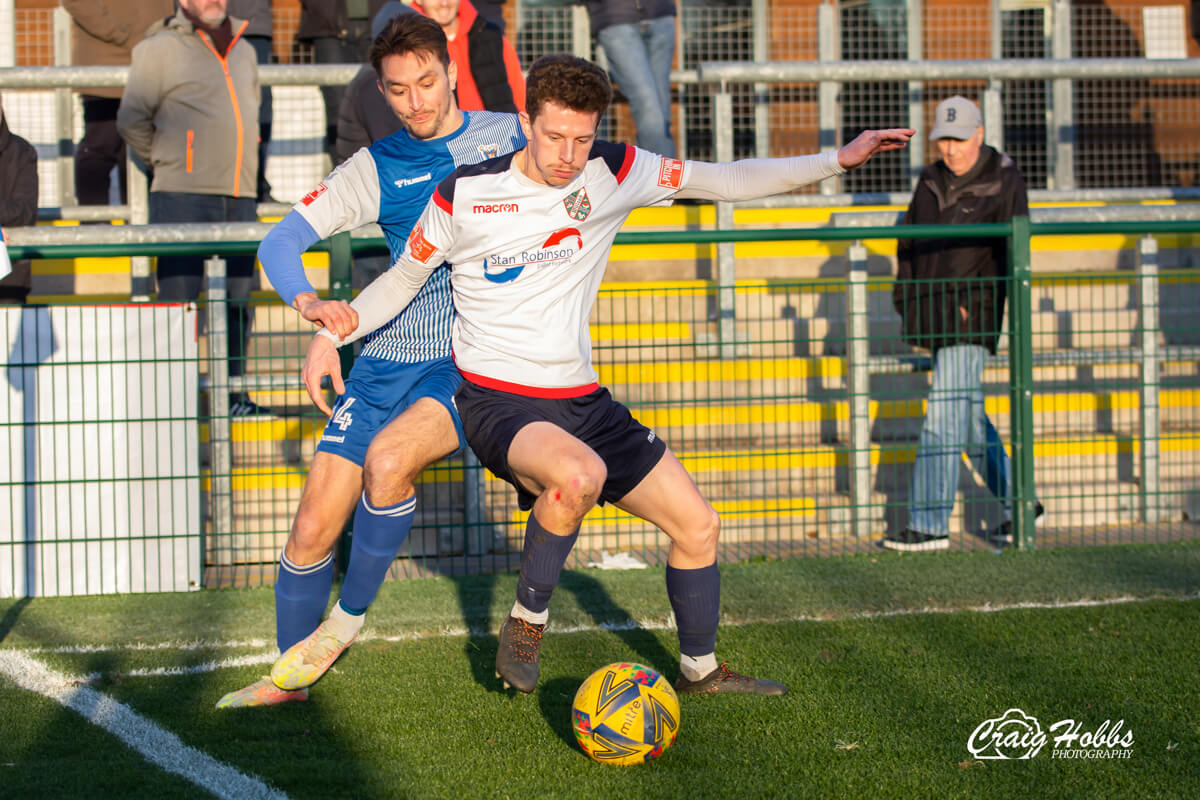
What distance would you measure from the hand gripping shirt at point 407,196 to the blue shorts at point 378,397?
53 millimetres

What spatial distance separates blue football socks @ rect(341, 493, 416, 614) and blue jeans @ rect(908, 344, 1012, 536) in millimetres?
3503

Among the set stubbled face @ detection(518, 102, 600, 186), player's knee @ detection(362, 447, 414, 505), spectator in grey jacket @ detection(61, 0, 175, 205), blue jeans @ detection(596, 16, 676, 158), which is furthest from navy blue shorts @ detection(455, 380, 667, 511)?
spectator in grey jacket @ detection(61, 0, 175, 205)

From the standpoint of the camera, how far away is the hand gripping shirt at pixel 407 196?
4305 mm

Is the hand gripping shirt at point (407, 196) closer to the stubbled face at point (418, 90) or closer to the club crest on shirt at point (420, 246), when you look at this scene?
the stubbled face at point (418, 90)

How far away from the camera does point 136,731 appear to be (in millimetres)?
3850

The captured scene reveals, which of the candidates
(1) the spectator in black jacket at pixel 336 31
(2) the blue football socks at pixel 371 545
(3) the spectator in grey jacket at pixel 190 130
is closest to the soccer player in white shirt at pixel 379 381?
(2) the blue football socks at pixel 371 545

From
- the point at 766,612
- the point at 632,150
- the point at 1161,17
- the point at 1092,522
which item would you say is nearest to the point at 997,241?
the point at 1092,522

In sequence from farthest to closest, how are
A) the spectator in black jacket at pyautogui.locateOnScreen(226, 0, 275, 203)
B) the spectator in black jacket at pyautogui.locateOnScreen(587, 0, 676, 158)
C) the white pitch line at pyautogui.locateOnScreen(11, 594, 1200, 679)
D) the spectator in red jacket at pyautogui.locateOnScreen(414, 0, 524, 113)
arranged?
1. the spectator in black jacket at pyautogui.locateOnScreen(226, 0, 275, 203)
2. the spectator in black jacket at pyautogui.locateOnScreen(587, 0, 676, 158)
3. the spectator in red jacket at pyautogui.locateOnScreen(414, 0, 524, 113)
4. the white pitch line at pyautogui.locateOnScreen(11, 594, 1200, 679)

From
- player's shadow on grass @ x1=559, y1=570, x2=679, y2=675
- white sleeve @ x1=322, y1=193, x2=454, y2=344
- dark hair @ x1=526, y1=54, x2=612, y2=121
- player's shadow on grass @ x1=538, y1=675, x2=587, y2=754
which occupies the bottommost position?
player's shadow on grass @ x1=538, y1=675, x2=587, y2=754

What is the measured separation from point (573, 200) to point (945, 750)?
6.94ft

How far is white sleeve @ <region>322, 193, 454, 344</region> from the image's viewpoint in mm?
3990

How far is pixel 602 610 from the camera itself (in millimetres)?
5344

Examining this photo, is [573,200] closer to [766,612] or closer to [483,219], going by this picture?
[483,219]

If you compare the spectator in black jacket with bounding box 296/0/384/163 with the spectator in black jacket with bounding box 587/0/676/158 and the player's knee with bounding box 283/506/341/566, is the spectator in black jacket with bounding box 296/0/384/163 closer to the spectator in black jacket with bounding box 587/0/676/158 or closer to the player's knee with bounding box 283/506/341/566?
the spectator in black jacket with bounding box 587/0/676/158
